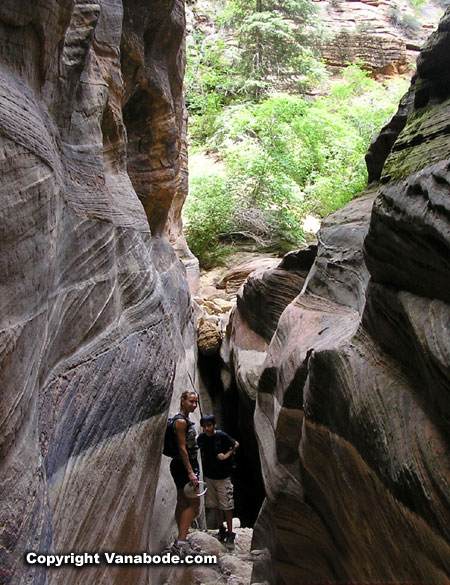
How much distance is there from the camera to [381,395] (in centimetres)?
309

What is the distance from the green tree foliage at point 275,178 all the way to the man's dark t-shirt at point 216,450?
9.62 meters

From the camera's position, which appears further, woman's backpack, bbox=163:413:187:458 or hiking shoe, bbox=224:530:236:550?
hiking shoe, bbox=224:530:236:550

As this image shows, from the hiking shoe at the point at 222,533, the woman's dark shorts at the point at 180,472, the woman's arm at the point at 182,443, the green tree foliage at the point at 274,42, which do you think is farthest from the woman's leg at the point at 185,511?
the green tree foliage at the point at 274,42

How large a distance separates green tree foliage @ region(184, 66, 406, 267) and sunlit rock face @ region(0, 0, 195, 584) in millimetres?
9205

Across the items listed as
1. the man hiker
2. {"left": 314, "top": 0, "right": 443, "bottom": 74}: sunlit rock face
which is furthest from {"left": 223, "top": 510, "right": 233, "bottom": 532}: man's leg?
{"left": 314, "top": 0, "right": 443, "bottom": 74}: sunlit rock face

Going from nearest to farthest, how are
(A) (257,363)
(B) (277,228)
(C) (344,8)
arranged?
(A) (257,363) → (B) (277,228) → (C) (344,8)

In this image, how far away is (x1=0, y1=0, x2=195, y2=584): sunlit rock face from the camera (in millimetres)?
2865

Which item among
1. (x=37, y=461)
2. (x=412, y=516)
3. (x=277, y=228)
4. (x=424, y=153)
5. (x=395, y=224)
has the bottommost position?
(x=277, y=228)

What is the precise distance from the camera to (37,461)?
2.90 m

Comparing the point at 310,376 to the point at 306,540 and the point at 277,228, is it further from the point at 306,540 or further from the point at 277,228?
the point at 277,228

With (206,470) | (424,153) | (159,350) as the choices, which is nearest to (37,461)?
(159,350)

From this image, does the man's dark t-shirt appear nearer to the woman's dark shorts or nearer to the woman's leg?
the woman's dark shorts

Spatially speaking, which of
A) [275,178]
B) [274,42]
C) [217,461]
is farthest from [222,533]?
[274,42]

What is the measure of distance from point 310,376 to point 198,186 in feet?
41.3
